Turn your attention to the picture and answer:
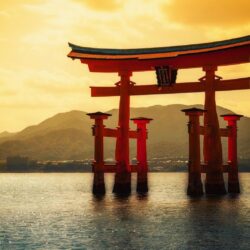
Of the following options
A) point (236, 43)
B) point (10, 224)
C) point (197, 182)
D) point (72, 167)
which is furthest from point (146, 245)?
point (72, 167)

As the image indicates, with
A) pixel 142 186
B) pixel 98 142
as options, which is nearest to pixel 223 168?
pixel 142 186

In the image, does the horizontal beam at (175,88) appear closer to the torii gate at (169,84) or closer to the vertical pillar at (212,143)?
the torii gate at (169,84)

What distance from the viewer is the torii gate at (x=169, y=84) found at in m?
27.7

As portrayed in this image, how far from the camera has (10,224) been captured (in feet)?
79.0

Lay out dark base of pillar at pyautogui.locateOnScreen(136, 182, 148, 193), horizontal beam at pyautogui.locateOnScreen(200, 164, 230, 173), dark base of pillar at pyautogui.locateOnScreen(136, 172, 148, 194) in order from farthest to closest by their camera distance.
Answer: dark base of pillar at pyautogui.locateOnScreen(136, 182, 148, 193) < dark base of pillar at pyautogui.locateOnScreen(136, 172, 148, 194) < horizontal beam at pyautogui.locateOnScreen(200, 164, 230, 173)

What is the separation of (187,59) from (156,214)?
26.9 feet

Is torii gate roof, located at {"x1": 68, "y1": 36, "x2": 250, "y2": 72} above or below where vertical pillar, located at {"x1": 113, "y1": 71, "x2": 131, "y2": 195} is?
above

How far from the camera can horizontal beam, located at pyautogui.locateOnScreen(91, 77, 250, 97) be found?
2775 centimetres

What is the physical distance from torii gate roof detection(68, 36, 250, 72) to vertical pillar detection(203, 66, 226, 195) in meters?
0.86

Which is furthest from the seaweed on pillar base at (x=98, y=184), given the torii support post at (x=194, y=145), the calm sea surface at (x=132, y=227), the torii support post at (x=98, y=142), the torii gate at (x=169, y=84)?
the torii support post at (x=194, y=145)

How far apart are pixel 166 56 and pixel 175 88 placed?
6.17ft

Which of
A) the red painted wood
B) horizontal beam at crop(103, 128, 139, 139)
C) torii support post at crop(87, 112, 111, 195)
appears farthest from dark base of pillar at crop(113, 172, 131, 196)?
the red painted wood

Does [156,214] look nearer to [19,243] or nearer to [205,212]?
[205,212]

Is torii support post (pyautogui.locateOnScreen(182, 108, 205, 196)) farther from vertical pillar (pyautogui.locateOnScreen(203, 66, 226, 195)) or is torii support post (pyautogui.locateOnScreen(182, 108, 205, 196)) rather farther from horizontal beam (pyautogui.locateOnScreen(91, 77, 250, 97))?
horizontal beam (pyautogui.locateOnScreen(91, 77, 250, 97))
